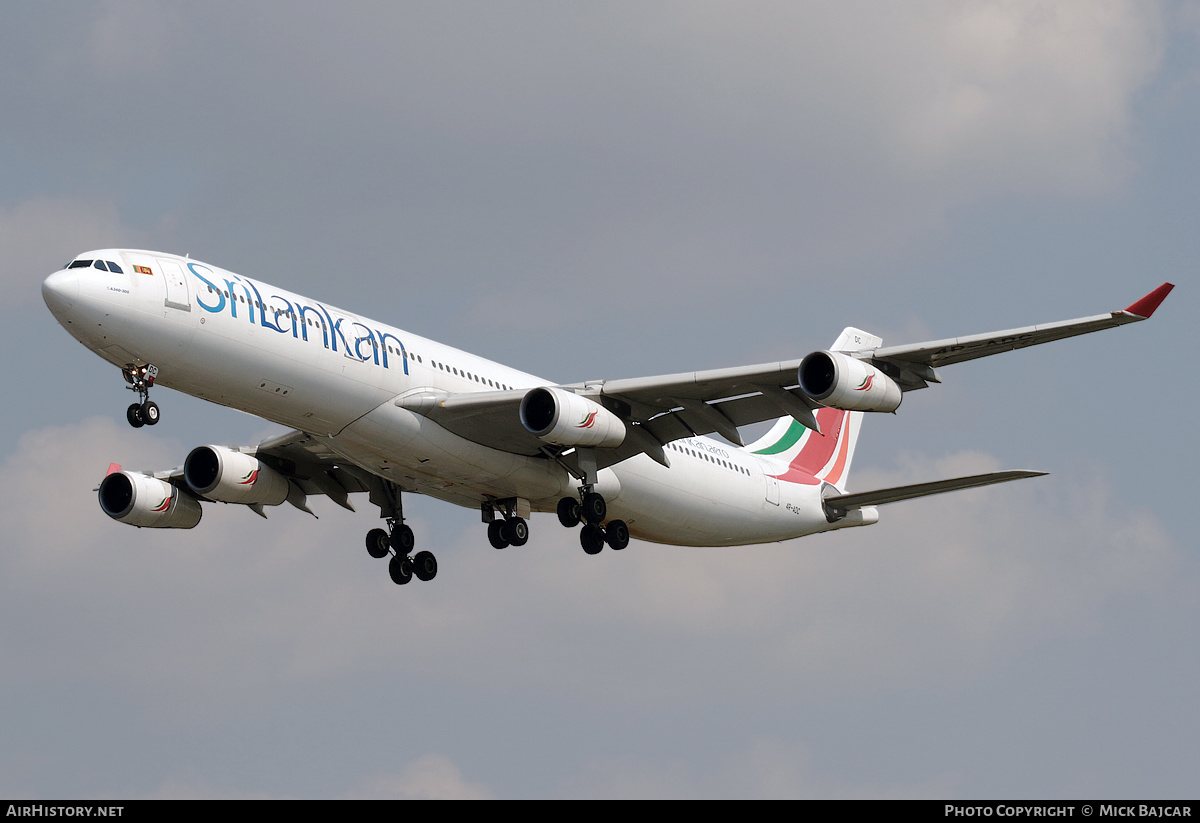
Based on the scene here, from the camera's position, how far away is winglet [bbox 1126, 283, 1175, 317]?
30.8 metres

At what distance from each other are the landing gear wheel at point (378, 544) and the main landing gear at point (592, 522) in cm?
620

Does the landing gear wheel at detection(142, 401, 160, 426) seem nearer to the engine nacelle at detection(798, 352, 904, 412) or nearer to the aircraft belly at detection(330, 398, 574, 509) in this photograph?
the aircraft belly at detection(330, 398, 574, 509)

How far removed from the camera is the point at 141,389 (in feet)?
107

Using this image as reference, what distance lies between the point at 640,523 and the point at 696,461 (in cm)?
245

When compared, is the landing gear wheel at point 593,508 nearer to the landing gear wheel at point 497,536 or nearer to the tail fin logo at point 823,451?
the landing gear wheel at point 497,536

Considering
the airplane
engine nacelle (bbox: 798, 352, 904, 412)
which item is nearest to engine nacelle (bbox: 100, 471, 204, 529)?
the airplane

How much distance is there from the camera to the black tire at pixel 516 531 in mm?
39500

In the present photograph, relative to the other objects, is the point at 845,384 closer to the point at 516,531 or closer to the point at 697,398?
the point at 697,398

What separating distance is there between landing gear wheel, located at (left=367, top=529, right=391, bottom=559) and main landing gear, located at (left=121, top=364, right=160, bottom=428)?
1151 cm

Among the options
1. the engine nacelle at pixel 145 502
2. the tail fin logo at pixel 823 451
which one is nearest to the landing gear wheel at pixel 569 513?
the tail fin logo at pixel 823 451

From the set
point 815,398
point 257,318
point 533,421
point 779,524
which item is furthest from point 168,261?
point 779,524

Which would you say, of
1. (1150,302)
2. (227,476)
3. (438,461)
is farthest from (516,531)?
(1150,302)

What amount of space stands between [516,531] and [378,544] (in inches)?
210

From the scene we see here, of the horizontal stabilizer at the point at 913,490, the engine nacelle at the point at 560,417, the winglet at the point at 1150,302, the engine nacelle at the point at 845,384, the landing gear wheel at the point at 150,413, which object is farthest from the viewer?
the horizontal stabilizer at the point at 913,490
